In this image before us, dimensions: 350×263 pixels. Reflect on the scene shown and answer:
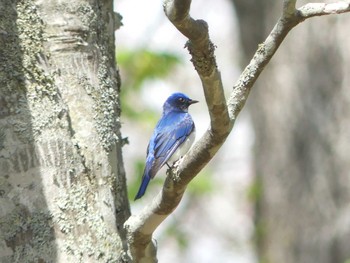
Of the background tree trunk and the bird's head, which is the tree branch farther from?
the background tree trunk

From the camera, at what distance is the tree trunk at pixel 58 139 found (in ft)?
8.51

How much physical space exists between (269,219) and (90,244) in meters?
4.18

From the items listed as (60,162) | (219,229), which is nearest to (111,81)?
(60,162)

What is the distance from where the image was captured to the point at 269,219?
6715 millimetres

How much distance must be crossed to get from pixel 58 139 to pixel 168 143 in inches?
58.5

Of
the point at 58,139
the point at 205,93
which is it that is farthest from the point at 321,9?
the point at 58,139

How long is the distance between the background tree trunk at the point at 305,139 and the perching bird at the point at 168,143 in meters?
1.92

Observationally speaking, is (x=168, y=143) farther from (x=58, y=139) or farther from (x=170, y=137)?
(x=58, y=139)

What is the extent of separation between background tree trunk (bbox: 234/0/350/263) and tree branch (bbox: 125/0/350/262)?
11.7ft

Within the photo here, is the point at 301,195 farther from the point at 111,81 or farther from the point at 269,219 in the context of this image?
the point at 111,81

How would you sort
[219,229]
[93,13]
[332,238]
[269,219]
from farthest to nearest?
[219,229] < [269,219] < [332,238] < [93,13]

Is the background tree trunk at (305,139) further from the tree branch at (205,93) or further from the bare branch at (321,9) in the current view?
the bare branch at (321,9)

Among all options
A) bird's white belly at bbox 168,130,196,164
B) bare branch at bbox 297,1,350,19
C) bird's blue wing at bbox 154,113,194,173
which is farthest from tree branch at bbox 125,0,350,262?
bird's white belly at bbox 168,130,196,164

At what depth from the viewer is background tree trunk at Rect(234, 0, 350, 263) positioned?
6.13m
